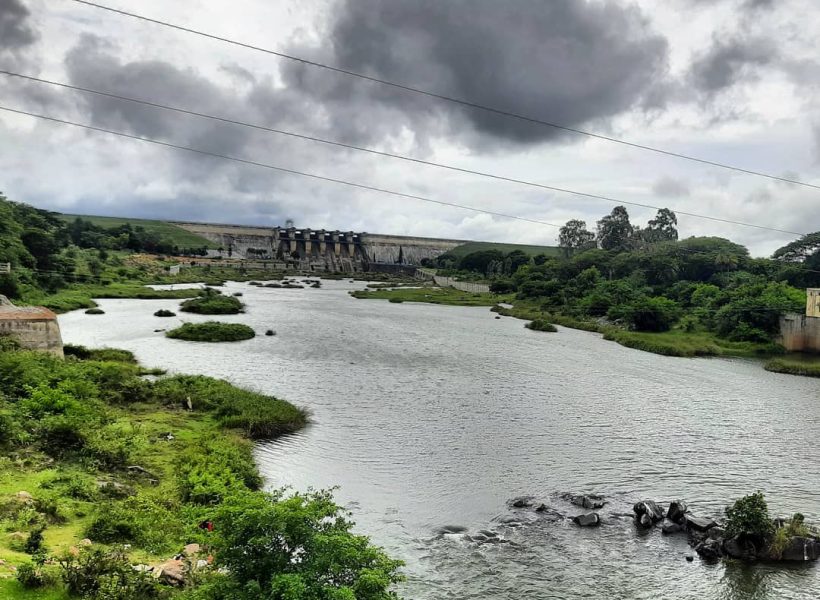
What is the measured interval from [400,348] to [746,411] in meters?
23.9

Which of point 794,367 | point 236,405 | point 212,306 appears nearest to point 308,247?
point 212,306

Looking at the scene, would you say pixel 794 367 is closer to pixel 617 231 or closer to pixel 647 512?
pixel 647 512

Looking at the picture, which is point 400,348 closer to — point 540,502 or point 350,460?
point 350,460

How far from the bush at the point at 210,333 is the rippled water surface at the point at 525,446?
1.34 meters

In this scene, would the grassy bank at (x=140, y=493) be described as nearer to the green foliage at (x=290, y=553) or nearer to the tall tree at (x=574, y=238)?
the green foliage at (x=290, y=553)

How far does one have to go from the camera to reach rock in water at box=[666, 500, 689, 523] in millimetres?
16953

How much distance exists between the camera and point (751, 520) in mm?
15570

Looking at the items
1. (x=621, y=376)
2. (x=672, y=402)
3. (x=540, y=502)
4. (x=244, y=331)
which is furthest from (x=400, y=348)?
(x=540, y=502)

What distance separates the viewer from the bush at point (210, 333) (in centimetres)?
4556

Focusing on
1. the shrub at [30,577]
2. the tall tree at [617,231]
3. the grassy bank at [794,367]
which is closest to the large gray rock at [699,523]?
the shrub at [30,577]

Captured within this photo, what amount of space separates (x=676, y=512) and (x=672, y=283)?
7085 centimetres

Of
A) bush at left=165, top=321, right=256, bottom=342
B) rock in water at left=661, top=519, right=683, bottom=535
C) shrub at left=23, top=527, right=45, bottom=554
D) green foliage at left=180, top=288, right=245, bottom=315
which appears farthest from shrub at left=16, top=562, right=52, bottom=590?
green foliage at left=180, top=288, right=245, bottom=315

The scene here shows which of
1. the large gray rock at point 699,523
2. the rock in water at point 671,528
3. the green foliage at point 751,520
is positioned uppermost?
the green foliage at point 751,520

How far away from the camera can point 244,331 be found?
47906 mm
